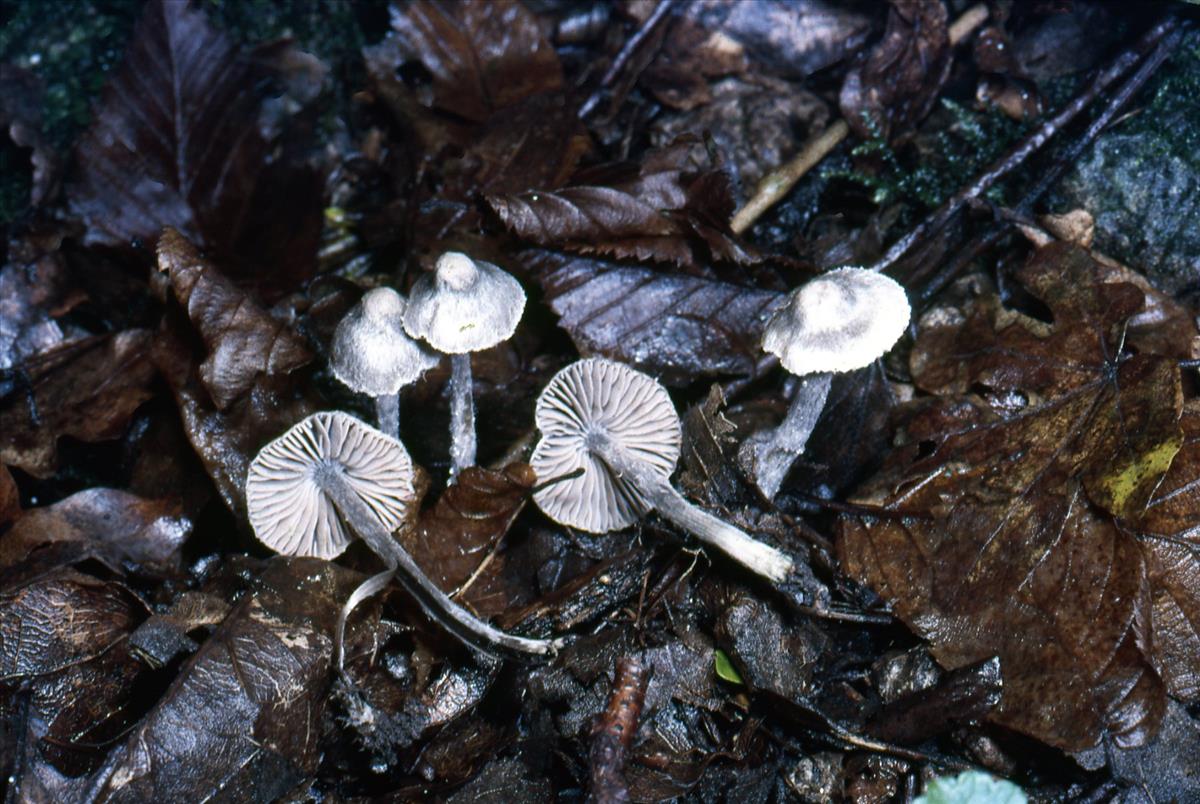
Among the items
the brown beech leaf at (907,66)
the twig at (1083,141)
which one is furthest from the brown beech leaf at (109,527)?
the brown beech leaf at (907,66)

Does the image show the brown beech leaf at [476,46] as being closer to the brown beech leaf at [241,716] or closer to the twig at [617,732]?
the brown beech leaf at [241,716]

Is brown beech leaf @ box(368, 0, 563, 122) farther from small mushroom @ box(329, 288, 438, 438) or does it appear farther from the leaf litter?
small mushroom @ box(329, 288, 438, 438)

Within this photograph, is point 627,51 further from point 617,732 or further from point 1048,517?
point 617,732

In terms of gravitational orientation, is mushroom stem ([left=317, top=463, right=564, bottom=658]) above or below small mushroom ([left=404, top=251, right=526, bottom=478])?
below

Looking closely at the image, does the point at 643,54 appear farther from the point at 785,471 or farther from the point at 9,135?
the point at 9,135

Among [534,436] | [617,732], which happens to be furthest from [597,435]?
[617,732]

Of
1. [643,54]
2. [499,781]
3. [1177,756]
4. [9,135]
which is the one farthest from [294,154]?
[1177,756]

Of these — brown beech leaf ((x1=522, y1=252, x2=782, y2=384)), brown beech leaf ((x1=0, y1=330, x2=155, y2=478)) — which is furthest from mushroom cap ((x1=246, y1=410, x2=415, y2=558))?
brown beech leaf ((x1=522, y1=252, x2=782, y2=384))
